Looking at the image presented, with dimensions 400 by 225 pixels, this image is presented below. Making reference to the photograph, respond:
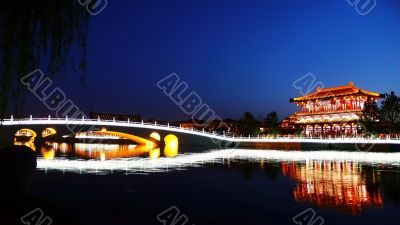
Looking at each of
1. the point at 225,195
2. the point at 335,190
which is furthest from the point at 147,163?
the point at 335,190

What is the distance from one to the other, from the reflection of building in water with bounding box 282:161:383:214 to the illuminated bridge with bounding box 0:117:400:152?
24.5 m

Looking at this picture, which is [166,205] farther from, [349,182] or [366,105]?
[366,105]

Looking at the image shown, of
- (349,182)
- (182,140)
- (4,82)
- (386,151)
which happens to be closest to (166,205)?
(4,82)

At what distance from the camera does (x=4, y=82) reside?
8344 millimetres

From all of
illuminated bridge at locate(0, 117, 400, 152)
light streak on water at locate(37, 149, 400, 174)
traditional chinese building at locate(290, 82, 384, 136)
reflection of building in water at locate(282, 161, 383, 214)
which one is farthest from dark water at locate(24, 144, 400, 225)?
traditional chinese building at locate(290, 82, 384, 136)

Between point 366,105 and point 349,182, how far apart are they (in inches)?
1399

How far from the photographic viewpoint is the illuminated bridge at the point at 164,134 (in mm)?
40031

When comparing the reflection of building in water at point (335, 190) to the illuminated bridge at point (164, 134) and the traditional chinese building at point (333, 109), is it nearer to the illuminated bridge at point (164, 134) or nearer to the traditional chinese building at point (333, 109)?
the illuminated bridge at point (164, 134)

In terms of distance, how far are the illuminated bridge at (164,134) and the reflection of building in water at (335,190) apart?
24.5m

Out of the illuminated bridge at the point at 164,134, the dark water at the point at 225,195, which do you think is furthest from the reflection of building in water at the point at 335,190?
the illuminated bridge at the point at 164,134

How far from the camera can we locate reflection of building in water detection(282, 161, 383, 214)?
11.0 m

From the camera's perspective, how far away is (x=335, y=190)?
526 inches

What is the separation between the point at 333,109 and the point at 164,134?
903 inches

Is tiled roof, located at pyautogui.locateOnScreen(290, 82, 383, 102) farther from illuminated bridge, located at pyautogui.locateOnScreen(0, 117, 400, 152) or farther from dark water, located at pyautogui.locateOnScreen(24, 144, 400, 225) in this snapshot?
dark water, located at pyautogui.locateOnScreen(24, 144, 400, 225)
